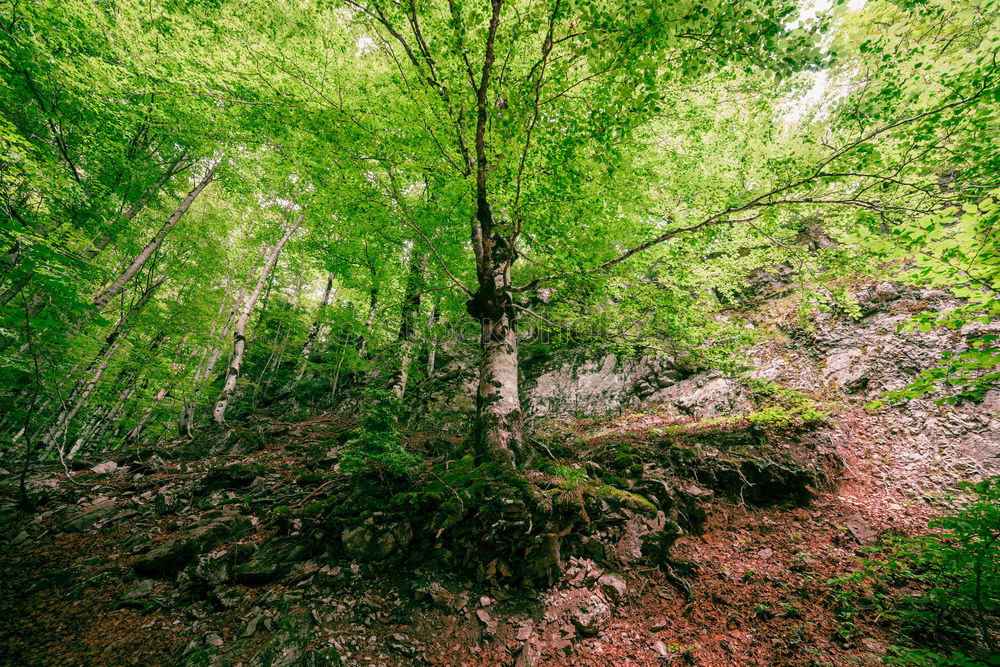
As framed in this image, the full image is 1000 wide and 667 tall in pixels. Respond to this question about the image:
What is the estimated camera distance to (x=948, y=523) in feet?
10.2

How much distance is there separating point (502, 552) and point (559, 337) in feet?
13.7

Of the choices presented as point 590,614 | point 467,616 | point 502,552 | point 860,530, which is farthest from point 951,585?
point 467,616

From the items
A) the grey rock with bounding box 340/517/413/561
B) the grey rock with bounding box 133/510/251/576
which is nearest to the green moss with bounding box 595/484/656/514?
the grey rock with bounding box 340/517/413/561

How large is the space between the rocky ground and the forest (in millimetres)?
39

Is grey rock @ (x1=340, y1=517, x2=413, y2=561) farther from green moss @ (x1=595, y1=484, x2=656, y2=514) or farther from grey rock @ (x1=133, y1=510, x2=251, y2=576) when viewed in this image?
green moss @ (x1=595, y1=484, x2=656, y2=514)

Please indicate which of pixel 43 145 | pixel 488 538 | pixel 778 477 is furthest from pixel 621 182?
pixel 43 145

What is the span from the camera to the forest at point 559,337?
3270 mm

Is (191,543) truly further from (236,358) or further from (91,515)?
(236,358)

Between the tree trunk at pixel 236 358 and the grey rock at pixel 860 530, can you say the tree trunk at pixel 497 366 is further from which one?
→ the tree trunk at pixel 236 358

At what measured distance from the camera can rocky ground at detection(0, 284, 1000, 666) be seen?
121 inches

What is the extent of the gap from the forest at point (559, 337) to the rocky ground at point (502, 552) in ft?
0.13

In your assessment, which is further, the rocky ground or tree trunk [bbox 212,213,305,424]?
tree trunk [bbox 212,213,305,424]

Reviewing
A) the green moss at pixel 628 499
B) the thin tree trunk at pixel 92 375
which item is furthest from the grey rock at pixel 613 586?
the thin tree trunk at pixel 92 375

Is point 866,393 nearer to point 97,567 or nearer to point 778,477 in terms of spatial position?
point 778,477
